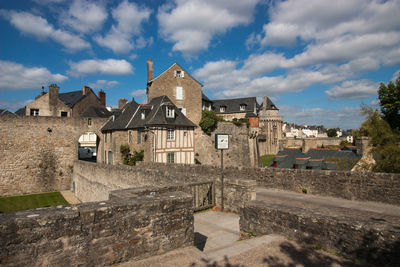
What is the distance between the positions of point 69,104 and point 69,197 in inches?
700

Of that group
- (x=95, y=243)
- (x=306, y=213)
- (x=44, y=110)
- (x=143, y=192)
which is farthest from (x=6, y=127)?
(x=306, y=213)

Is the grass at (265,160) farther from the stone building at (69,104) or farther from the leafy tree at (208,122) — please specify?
the stone building at (69,104)

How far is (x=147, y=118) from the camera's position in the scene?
22516mm

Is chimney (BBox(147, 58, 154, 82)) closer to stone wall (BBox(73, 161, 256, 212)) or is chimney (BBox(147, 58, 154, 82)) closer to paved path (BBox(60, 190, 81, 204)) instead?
stone wall (BBox(73, 161, 256, 212))

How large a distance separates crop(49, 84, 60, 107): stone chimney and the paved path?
11.1 meters

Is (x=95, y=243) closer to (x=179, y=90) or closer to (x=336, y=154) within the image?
(x=336, y=154)

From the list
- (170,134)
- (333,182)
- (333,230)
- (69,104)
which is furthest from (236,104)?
(333,230)

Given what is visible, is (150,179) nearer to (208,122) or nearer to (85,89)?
(208,122)

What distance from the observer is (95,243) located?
3.62 m

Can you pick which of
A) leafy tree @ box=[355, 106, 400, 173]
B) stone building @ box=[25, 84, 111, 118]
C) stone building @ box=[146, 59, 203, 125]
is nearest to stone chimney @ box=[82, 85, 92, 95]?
stone building @ box=[25, 84, 111, 118]

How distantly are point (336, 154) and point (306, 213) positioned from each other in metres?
16.2

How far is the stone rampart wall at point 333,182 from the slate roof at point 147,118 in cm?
1068

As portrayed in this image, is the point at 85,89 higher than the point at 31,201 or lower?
higher

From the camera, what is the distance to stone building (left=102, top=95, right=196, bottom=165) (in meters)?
21.3
